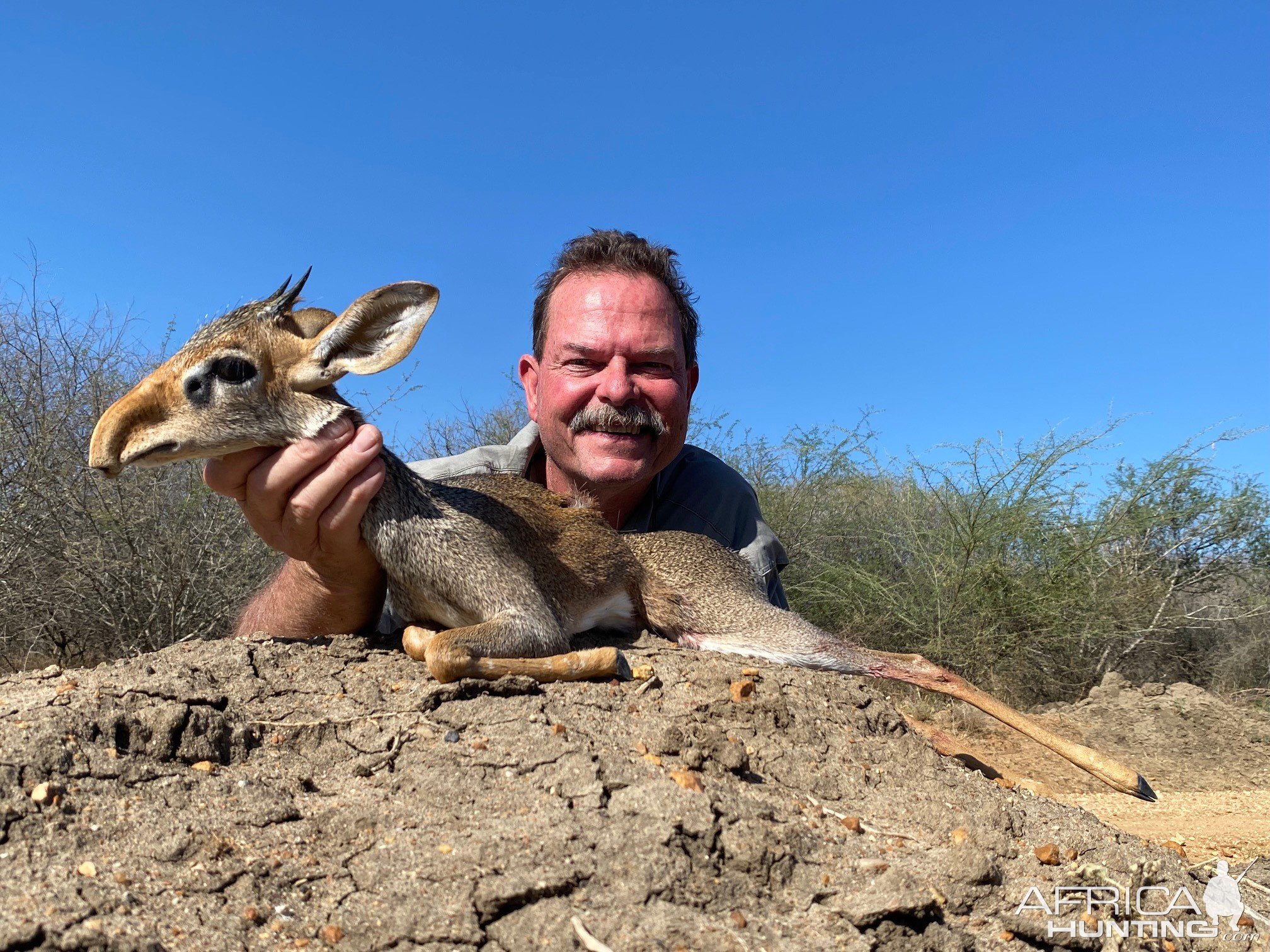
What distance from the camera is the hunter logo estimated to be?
2359 mm

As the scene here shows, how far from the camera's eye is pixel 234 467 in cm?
354

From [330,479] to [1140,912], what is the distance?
10.3 feet

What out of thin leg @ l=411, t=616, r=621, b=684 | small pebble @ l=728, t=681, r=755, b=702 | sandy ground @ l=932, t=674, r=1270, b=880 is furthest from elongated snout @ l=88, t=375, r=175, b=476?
sandy ground @ l=932, t=674, r=1270, b=880

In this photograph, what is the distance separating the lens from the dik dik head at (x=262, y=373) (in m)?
3.28

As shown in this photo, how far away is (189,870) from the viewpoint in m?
2.06

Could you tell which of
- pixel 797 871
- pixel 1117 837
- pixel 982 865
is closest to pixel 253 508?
pixel 797 871

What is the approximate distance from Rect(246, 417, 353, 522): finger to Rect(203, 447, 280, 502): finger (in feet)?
0.09

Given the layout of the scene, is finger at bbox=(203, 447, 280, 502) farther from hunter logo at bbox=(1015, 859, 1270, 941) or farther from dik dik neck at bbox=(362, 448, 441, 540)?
hunter logo at bbox=(1015, 859, 1270, 941)

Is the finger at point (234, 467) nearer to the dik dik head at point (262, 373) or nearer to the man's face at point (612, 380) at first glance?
the dik dik head at point (262, 373)

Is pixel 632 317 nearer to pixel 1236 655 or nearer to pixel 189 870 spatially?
pixel 189 870

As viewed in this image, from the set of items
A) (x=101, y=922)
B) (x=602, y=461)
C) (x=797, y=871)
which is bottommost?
(x=101, y=922)

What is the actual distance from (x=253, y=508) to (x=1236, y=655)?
42.9 ft

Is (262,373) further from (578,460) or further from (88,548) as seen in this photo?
(88,548)

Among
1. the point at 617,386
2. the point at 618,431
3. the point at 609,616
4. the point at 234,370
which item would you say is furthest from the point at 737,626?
the point at 234,370
